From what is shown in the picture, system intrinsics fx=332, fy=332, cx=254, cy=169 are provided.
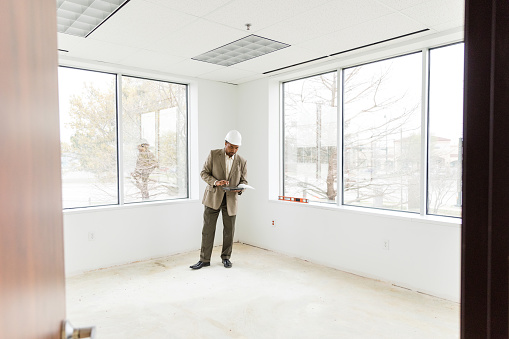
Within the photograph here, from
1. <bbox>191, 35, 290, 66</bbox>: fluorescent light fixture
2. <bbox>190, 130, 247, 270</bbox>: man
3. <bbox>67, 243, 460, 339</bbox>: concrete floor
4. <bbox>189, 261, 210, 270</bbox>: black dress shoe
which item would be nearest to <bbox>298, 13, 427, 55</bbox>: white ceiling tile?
<bbox>191, 35, 290, 66</bbox>: fluorescent light fixture

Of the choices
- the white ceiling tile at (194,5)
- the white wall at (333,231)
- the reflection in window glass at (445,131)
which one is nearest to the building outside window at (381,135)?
Answer: the reflection in window glass at (445,131)

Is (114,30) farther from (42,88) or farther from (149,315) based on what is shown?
(42,88)

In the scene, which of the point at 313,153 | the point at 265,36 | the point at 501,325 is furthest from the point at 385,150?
the point at 501,325

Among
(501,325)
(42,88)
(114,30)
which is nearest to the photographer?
(42,88)

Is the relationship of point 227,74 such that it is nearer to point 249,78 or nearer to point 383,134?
point 249,78

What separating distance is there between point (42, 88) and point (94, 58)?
377cm

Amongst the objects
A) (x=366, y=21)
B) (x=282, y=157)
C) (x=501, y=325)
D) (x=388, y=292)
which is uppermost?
(x=366, y=21)

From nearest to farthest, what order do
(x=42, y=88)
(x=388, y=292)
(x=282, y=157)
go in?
(x=42, y=88)
(x=388, y=292)
(x=282, y=157)

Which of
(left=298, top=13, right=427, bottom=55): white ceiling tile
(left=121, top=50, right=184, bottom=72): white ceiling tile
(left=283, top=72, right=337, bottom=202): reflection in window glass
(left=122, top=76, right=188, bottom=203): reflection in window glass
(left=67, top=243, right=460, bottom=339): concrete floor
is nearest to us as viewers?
(left=67, top=243, right=460, bottom=339): concrete floor

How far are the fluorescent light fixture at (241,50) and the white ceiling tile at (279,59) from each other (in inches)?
4.1

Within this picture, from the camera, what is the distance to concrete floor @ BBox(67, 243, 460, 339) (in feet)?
8.23

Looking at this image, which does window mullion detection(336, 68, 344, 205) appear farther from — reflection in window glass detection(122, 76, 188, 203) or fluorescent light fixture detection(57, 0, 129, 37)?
fluorescent light fixture detection(57, 0, 129, 37)

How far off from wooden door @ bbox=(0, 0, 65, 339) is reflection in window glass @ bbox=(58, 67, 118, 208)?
12.2ft

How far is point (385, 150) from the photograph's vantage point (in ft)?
12.2
